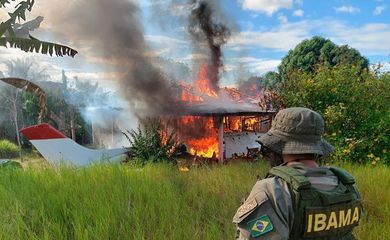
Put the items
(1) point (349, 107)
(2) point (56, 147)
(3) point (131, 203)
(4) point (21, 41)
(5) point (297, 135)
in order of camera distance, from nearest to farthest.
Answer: (5) point (297, 135)
(3) point (131, 203)
(4) point (21, 41)
(1) point (349, 107)
(2) point (56, 147)

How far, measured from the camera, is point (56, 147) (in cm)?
1223

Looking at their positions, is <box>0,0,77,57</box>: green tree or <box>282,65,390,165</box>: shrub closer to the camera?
<box>0,0,77,57</box>: green tree

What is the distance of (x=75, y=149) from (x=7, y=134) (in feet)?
56.4

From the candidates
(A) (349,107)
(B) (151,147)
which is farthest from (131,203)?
(B) (151,147)

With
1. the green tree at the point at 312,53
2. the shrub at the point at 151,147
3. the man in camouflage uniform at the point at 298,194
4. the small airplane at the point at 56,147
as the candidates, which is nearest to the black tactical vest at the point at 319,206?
the man in camouflage uniform at the point at 298,194

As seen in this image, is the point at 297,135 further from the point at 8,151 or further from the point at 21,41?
the point at 8,151

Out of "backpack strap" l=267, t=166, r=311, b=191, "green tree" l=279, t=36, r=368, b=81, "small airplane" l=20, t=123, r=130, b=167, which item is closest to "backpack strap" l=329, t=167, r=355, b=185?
"backpack strap" l=267, t=166, r=311, b=191

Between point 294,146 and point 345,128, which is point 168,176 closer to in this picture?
point 294,146

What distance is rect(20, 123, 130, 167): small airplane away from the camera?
39.1 feet

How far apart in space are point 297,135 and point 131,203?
287 centimetres

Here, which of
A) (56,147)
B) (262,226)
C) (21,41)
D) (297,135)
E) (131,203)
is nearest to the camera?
(262,226)

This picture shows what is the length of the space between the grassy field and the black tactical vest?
5.93 feet

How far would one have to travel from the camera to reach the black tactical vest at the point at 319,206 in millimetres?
1616

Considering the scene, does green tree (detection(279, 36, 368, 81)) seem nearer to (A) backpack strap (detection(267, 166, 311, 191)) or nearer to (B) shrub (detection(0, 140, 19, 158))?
(B) shrub (detection(0, 140, 19, 158))
